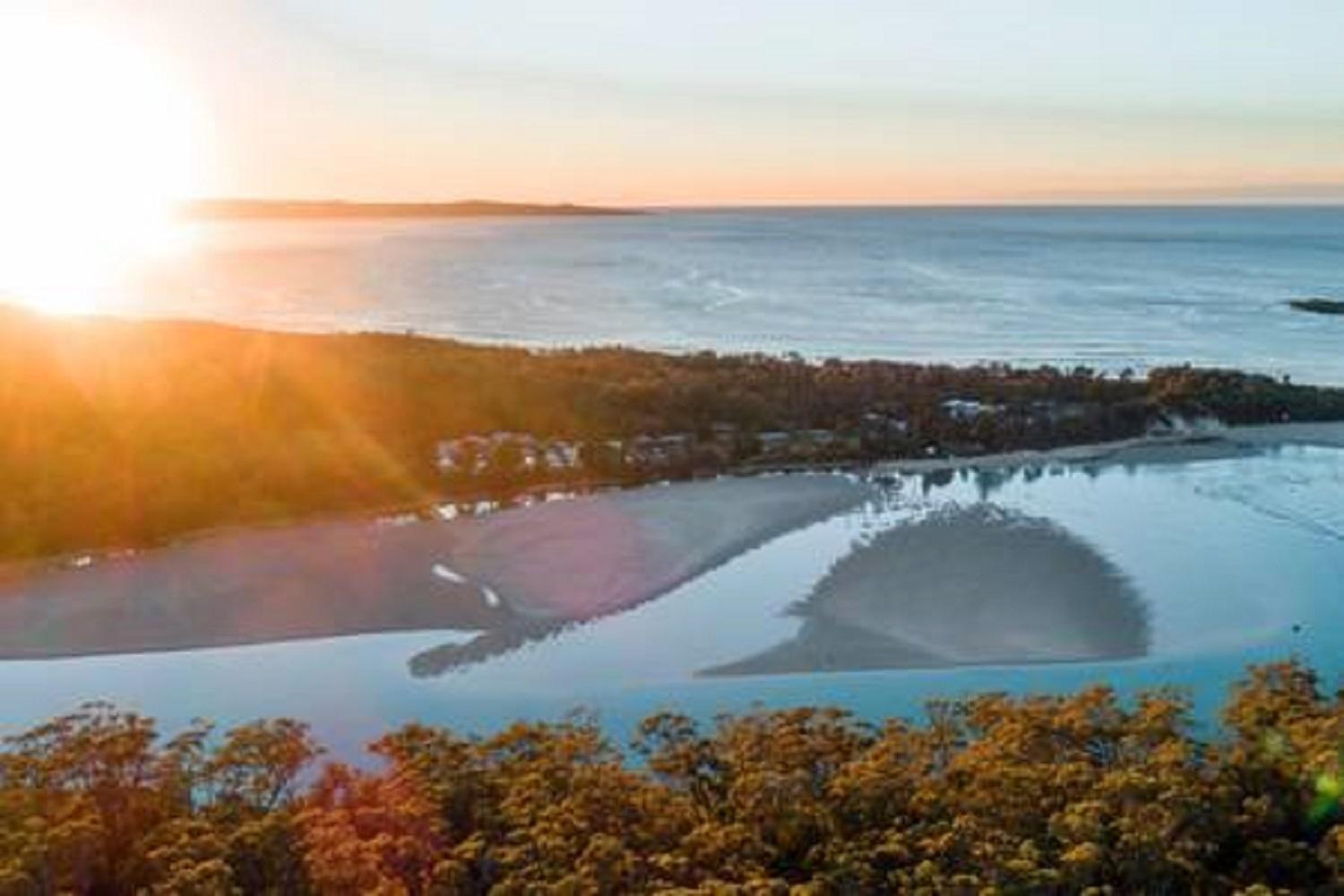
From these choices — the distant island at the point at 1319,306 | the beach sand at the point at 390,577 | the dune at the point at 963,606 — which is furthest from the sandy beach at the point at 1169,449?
the distant island at the point at 1319,306

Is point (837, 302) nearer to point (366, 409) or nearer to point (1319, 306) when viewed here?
point (1319, 306)

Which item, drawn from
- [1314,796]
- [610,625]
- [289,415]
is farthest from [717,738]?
[289,415]

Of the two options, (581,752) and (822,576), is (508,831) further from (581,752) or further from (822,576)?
(822,576)

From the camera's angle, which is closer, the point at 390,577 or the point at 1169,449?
the point at 390,577

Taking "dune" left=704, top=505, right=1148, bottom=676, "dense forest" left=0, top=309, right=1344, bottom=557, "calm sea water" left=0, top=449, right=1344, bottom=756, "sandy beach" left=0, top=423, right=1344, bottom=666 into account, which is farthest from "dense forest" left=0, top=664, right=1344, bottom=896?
"dense forest" left=0, top=309, right=1344, bottom=557

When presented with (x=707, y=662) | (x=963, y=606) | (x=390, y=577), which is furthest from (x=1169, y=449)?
(x=390, y=577)

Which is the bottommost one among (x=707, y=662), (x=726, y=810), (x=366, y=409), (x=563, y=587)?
(x=707, y=662)

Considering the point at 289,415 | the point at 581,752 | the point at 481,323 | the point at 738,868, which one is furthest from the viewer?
the point at 481,323
